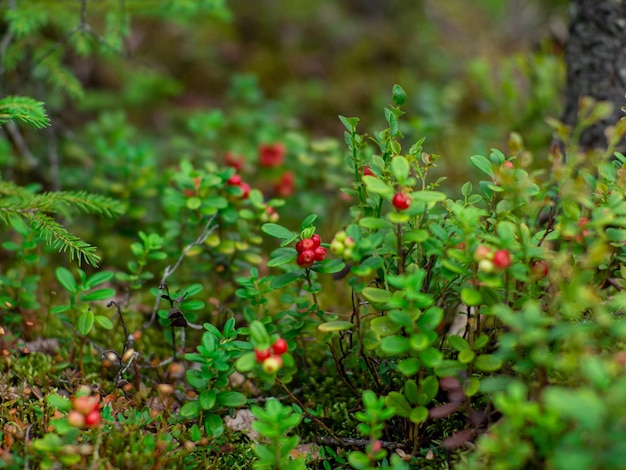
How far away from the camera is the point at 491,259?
1.39m

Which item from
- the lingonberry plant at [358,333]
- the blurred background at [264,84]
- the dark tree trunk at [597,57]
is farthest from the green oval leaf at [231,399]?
the dark tree trunk at [597,57]

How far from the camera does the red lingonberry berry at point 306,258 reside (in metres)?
1.66

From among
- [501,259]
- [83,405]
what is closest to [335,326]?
[501,259]

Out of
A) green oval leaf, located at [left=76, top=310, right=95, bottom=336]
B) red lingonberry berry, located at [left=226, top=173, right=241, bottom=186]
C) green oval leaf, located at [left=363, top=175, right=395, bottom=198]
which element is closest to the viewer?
green oval leaf, located at [left=363, top=175, right=395, bottom=198]

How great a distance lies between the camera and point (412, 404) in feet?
5.67

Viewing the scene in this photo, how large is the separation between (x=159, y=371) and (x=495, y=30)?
4934 millimetres

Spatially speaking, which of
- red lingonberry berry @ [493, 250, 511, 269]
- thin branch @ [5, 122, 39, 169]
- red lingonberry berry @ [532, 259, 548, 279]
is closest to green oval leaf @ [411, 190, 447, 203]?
red lingonberry berry @ [493, 250, 511, 269]

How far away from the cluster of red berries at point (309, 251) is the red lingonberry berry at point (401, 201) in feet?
0.97

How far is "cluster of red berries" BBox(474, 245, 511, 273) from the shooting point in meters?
1.37

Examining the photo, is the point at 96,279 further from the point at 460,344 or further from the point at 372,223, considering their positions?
the point at 460,344

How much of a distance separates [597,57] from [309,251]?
5.98 feet

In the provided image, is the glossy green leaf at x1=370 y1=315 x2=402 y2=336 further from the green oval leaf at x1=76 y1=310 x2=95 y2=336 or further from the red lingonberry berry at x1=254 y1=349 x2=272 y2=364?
the green oval leaf at x1=76 y1=310 x2=95 y2=336

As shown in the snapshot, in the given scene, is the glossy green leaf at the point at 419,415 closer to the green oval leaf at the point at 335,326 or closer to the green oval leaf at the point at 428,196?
the green oval leaf at the point at 335,326

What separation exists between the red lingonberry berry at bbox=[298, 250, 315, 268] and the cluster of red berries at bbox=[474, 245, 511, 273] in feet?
1.59
